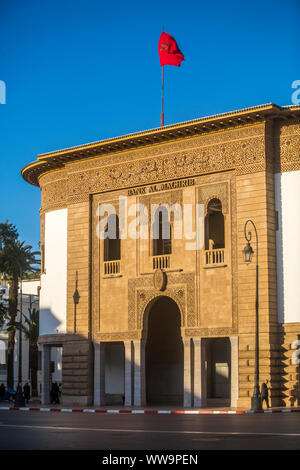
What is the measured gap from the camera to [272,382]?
107ft

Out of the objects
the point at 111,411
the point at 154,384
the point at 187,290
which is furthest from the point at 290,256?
the point at 154,384

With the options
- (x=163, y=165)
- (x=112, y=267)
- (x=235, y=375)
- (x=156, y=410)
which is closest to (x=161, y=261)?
(x=112, y=267)

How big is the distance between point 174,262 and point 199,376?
5.21 m

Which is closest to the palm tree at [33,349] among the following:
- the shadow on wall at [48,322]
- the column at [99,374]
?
the shadow on wall at [48,322]

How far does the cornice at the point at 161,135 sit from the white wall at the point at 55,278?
269 cm

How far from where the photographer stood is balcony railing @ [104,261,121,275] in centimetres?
3866

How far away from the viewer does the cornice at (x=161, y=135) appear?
3362 centimetres

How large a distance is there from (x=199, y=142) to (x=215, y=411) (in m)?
11.9

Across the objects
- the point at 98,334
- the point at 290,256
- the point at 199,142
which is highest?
the point at 199,142

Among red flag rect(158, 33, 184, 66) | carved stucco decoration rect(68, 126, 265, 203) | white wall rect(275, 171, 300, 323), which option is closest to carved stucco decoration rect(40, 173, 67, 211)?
carved stucco decoration rect(68, 126, 265, 203)

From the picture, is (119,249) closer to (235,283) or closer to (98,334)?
(98,334)

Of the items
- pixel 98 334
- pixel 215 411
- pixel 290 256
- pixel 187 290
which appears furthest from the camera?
pixel 98 334

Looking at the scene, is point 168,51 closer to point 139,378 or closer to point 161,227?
point 161,227

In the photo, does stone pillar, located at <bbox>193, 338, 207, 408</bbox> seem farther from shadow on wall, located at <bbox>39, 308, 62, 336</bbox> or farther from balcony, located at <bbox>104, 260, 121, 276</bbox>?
shadow on wall, located at <bbox>39, 308, 62, 336</bbox>
